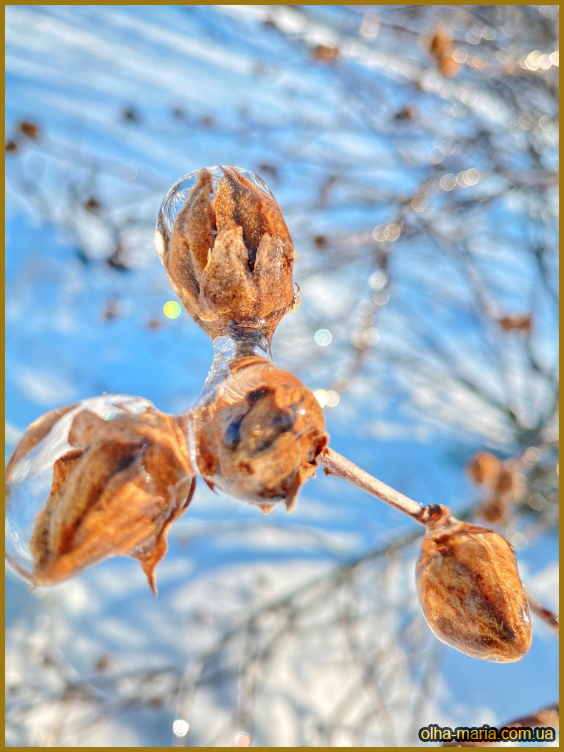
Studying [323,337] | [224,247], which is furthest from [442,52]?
[224,247]

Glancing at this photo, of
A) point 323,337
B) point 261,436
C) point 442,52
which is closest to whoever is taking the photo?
point 261,436

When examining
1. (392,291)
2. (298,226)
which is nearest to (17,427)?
(298,226)

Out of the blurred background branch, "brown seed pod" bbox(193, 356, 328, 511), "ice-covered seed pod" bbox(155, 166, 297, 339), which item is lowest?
the blurred background branch

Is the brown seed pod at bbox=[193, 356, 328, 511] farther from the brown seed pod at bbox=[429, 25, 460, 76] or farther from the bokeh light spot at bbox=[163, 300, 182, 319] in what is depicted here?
the bokeh light spot at bbox=[163, 300, 182, 319]

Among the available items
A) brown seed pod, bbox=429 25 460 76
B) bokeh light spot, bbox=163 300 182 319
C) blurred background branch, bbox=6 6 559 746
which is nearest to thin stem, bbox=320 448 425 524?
blurred background branch, bbox=6 6 559 746

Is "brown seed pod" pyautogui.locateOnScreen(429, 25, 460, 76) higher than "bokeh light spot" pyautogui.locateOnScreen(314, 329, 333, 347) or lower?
higher

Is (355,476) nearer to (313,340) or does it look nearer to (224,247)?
(224,247)
